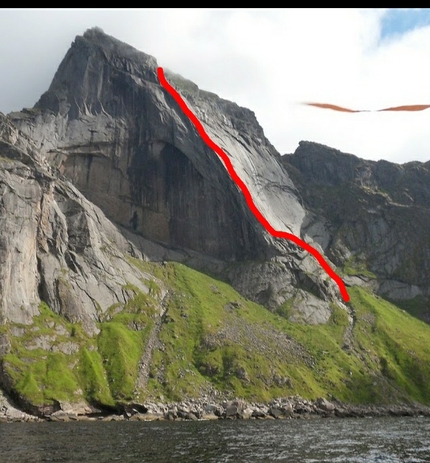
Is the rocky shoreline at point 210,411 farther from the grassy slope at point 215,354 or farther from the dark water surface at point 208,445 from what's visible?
the dark water surface at point 208,445

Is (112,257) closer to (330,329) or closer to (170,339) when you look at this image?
(170,339)

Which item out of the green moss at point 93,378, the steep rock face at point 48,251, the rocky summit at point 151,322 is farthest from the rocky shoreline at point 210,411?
the steep rock face at point 48,251

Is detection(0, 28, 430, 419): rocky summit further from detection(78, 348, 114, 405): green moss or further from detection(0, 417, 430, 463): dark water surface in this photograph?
detection(0, 417, 430, 463): dark water surface

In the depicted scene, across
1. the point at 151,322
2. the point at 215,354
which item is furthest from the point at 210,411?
the point at 151,322

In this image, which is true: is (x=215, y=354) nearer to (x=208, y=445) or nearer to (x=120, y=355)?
(x=120, y=355)

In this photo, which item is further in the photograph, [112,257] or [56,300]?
[112,257]
